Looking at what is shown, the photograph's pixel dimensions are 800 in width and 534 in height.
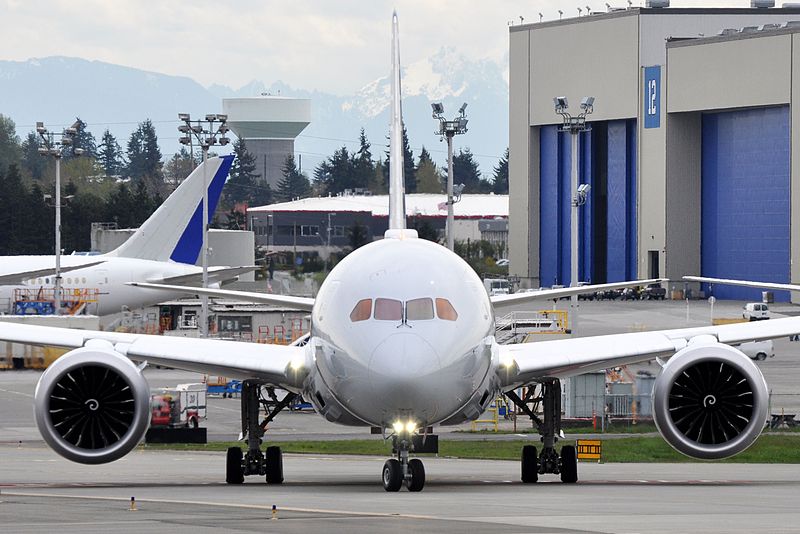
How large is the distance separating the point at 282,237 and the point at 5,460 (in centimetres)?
13651

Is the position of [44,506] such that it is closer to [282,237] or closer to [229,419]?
[229,419]

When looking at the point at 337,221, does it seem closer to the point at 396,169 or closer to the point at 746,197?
the point at 746,197

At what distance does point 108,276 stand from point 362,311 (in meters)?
66.8

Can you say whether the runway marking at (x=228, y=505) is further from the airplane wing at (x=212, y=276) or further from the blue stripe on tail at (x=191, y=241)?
the blue stripe on tail at (x=191, y=241)

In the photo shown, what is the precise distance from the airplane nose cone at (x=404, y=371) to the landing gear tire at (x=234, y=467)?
6.05 meters

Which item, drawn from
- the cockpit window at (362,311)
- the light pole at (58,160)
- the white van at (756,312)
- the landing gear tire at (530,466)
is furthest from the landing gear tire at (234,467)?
the white van at (756,312)

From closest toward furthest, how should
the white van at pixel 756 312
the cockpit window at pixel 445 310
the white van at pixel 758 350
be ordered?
the cockpit window at pixel 445 310, the white van at pixel 758 350, the white van at pixel 756 312

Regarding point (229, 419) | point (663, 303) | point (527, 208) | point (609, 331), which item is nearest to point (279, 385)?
point (229, 419)

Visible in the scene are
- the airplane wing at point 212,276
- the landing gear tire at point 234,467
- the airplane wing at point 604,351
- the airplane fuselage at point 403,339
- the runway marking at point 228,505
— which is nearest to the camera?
the runway marking at point 228,505

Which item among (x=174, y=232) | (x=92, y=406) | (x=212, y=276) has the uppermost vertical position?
(x=174, y=232)

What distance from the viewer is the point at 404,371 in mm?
21438

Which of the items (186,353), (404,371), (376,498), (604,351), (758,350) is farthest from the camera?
(758,350)

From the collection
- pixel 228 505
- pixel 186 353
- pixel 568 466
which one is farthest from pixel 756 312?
pixel 228 505

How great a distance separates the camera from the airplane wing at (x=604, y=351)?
25.1 meters
